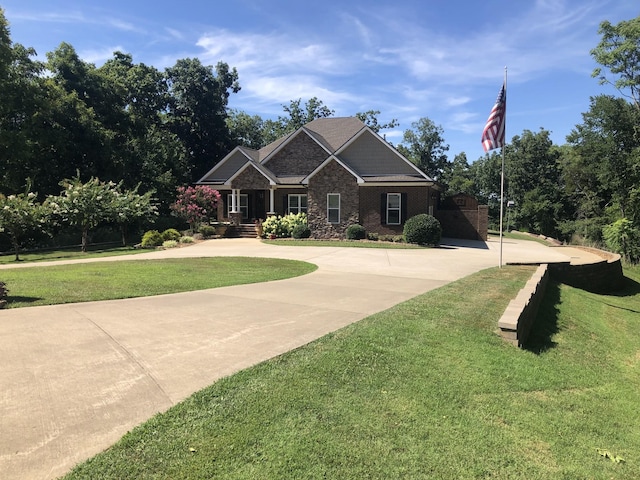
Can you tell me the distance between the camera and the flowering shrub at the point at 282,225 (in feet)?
80.0

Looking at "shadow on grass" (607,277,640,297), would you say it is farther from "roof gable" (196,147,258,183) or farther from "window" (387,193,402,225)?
"roof gable" (196,147,258,183)

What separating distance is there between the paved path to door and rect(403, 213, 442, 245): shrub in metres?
11.3

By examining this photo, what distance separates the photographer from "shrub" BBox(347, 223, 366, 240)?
23188 millimetres

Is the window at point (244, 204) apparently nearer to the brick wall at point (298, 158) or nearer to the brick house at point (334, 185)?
the brick house at point (334, 185)

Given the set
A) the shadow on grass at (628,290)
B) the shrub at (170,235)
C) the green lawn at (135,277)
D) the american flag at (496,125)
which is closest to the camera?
the green lawn at (135,277)

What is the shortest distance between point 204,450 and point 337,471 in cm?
97

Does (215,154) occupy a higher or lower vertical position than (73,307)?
Answer: higher

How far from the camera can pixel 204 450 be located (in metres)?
2.97

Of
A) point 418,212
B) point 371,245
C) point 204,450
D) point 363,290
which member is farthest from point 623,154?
point 204,450

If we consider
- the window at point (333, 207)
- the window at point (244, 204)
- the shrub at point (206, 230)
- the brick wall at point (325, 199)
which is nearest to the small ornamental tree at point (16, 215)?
the shrub at point (206, 230)

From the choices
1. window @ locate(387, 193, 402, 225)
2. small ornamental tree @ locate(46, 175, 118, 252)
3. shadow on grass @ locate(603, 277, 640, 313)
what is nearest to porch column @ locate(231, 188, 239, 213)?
small ornamental tree @ locate(46, 175, 118, 252)

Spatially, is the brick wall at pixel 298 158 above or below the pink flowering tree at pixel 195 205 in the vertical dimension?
above

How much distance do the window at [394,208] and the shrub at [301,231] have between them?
4711 mm

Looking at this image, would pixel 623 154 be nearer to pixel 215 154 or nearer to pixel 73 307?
pixel 215 154
